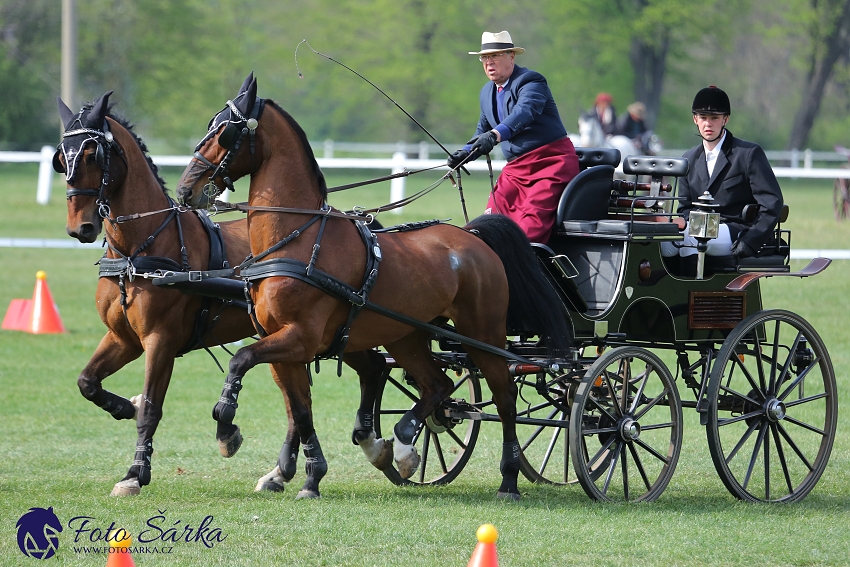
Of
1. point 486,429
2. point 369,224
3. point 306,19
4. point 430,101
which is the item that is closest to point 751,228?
point 369,224

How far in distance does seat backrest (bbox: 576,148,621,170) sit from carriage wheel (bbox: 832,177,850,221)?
15.0 m

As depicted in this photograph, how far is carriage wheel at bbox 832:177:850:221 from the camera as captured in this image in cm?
2141

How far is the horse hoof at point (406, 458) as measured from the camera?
664 cm

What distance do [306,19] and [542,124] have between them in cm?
4064

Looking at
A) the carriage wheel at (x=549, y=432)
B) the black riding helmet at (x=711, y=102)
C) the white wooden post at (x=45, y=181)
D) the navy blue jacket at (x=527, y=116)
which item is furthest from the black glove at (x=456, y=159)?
the white wooden post at (x=45, y=181)

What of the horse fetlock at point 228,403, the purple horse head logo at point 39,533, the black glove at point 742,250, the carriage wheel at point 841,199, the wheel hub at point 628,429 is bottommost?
the purple horse head logo at point 39,533

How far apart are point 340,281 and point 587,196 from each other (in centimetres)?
173

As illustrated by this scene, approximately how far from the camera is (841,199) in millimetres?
21781

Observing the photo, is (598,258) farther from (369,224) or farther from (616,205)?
(369,224)

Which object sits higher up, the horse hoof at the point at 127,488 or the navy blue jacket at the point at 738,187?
the navy blue jacket at the point at 738,187

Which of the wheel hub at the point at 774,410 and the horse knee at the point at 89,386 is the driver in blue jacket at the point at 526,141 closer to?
the wheel hub at the point at 774,410

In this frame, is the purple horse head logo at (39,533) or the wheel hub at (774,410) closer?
the purple horse head logo at (39,533)

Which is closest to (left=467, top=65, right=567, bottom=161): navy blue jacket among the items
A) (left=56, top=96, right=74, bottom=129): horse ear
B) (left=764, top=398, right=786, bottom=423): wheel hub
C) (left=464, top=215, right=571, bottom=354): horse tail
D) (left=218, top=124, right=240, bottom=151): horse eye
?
(left=464, top=215, right=571, bottom=354): horse tail

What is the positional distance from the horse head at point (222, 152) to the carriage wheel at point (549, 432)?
83.8 inches
